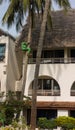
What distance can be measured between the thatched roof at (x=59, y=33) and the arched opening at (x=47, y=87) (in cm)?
294

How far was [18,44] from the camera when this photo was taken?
34.4 meters

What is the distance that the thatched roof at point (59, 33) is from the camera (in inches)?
1305

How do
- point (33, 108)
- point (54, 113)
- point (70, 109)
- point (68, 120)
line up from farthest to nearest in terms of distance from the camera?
point (54, 113) → point (70, 109) → point (68, 120) → point (33, 108)

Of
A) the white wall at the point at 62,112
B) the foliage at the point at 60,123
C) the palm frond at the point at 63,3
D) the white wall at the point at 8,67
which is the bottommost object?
the foliage at the point at 60,123

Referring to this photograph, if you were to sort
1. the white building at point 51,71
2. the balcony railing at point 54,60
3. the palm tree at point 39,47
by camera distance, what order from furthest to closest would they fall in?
the balcony railing at point 54,60, the white building at point 51,71, the palm tree at point 39,47

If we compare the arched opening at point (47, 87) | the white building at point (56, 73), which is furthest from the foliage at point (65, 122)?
the arched opening at point (47, 87)

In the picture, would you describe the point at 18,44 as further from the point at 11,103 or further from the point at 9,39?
the point at 11,103

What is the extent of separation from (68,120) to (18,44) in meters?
9.19

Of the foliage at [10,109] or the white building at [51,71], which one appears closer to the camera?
the foliage at [10,109]

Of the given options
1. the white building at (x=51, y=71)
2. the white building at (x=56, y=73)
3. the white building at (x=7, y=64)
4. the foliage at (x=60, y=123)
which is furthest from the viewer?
the white building at (x=7, y=64)

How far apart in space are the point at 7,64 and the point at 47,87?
3942 mm

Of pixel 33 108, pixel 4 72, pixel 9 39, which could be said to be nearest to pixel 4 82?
pixel 4 72

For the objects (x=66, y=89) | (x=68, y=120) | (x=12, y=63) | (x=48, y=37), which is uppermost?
(x=48, y=37)

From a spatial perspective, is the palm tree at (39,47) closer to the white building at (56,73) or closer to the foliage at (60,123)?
the foliage at (60,123)
